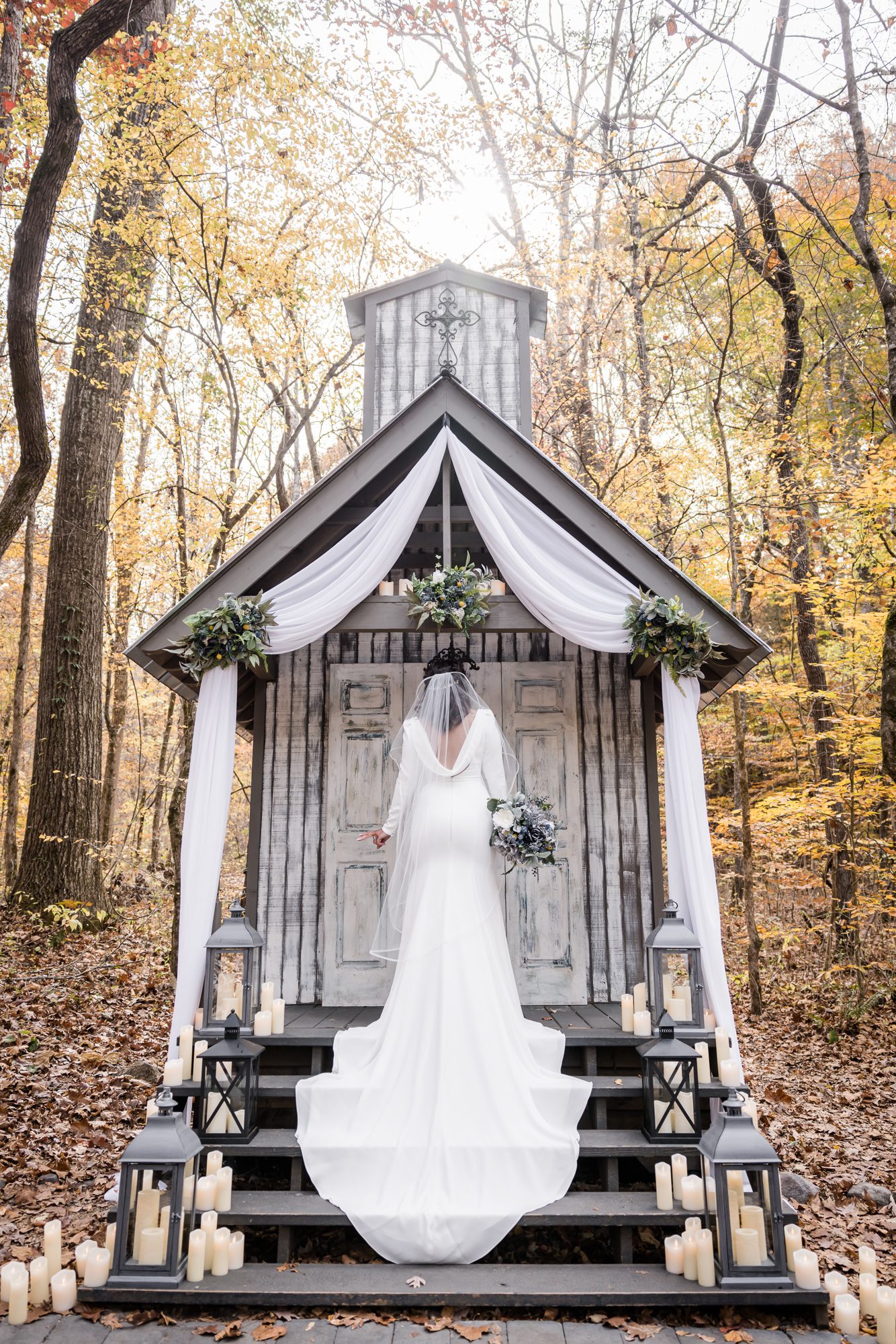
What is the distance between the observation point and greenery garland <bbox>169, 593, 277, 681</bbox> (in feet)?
18.6

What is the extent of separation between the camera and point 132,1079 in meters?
7.21

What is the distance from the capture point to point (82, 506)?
11.6 m

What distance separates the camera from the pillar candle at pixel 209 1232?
4.14 metres

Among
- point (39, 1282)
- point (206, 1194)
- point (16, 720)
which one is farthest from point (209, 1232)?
point (16, 720)

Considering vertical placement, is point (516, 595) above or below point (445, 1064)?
above

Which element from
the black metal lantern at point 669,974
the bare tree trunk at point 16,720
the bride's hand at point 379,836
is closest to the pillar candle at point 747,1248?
the black metal lantern at point 669,974

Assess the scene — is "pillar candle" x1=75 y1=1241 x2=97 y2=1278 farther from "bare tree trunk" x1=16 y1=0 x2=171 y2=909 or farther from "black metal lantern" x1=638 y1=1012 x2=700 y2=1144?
"bare tree trunk" x1=16 y1=0 x2=171 y2=909

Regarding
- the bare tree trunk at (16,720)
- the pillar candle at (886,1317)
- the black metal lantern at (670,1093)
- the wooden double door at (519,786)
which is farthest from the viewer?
the bare tree trunk at (16,720)

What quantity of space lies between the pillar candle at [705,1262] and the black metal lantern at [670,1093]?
0.81 metres

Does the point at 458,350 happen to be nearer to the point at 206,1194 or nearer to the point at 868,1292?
the point at 206,1194

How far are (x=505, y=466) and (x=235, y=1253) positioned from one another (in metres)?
5.10

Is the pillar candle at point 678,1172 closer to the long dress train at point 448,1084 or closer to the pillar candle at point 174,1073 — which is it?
the long dress train at point 448,1084

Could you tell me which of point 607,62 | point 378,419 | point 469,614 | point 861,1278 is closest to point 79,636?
point 378,419

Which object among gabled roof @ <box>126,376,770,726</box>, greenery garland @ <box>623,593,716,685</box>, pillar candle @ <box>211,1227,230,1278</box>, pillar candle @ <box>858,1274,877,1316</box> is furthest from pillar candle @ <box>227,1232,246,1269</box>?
greenery garland @ <box>623,593,716,685</box>
